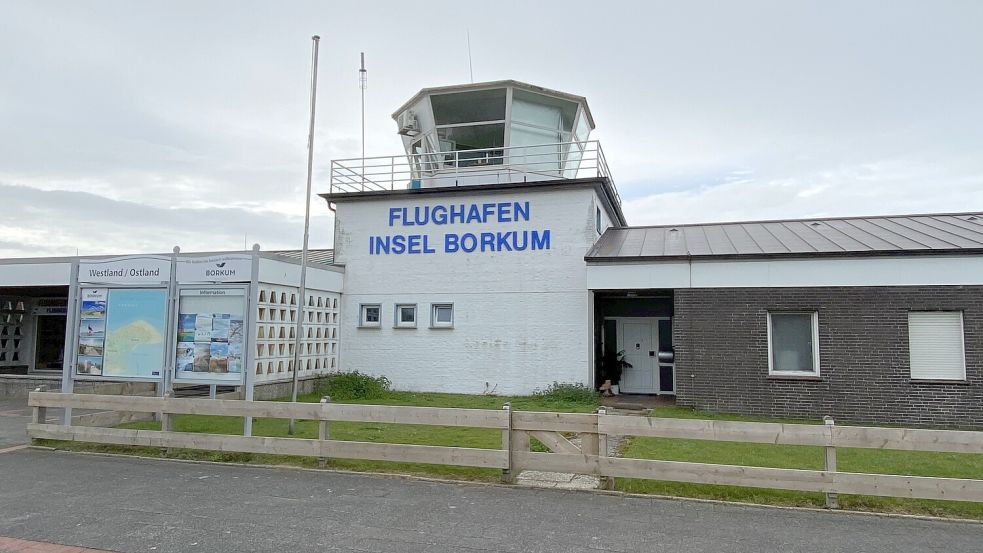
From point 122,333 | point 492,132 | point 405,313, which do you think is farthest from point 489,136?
point 122,333

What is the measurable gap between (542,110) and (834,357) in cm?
1051

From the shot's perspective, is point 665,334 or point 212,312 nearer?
point 212,312

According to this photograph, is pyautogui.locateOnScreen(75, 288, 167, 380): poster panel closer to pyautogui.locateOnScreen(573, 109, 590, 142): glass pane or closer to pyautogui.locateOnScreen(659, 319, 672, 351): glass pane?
pyautogui.locateOnScreen(659, 319, 672, 351): glass pane

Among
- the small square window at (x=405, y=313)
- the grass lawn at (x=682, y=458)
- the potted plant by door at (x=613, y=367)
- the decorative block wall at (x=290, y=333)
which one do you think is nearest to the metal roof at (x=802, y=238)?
the potted plant by door at (x=613, y=367)

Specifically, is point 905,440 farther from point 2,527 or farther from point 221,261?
point 221,261

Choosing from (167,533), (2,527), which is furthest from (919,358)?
(2,527)

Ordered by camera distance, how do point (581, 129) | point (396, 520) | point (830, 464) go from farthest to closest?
point (581, 129), point (830, 464), point (396, 520)

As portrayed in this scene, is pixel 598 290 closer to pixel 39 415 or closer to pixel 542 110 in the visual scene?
pixel 542 110

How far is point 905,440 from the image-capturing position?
264 inches

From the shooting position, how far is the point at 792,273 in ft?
46.0

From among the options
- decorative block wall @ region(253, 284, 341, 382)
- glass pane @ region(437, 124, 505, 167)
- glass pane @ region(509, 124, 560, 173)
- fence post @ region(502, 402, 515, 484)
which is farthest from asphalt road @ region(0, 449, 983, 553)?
glass pane @ region(437, 124, 505, 167)

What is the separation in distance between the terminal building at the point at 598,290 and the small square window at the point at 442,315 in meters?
0.06

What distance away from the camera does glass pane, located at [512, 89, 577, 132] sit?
18.8 m

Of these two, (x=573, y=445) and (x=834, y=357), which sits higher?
(x=834, y=357)
